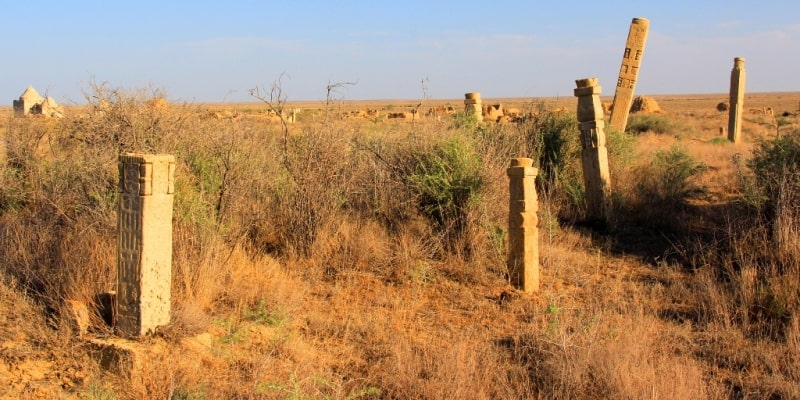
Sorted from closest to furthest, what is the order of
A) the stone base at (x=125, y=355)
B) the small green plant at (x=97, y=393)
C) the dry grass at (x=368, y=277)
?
the small green plant at (x=97, y=393), the stone base at (x=125, y=355), the dry grass at (x=368, y=277)

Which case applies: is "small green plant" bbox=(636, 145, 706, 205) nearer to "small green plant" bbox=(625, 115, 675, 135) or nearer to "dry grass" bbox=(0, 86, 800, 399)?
"dry grass" bbox=(0, 86, 800, 399)

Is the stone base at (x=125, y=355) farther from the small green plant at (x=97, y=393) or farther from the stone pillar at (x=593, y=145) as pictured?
the stone pillar at (x=593, y=145)

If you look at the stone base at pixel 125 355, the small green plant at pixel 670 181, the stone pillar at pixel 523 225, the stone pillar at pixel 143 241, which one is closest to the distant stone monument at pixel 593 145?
Result: the small green plant at pixel 670 181

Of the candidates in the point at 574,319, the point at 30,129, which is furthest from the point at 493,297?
the point at 30,129

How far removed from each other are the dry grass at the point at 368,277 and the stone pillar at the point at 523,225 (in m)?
0.20

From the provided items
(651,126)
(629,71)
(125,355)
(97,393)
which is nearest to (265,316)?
(125,355)

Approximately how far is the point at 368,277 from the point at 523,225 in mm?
1837

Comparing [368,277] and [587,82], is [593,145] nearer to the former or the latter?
[587,82]

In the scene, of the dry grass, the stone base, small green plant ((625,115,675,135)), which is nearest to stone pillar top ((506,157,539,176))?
the dry grass

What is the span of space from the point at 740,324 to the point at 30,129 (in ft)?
31.2

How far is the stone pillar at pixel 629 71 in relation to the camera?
12.2 metres

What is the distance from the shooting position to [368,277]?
24.1ft

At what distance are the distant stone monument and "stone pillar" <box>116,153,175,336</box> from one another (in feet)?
21.6

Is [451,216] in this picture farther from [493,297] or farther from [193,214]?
[193,214]
